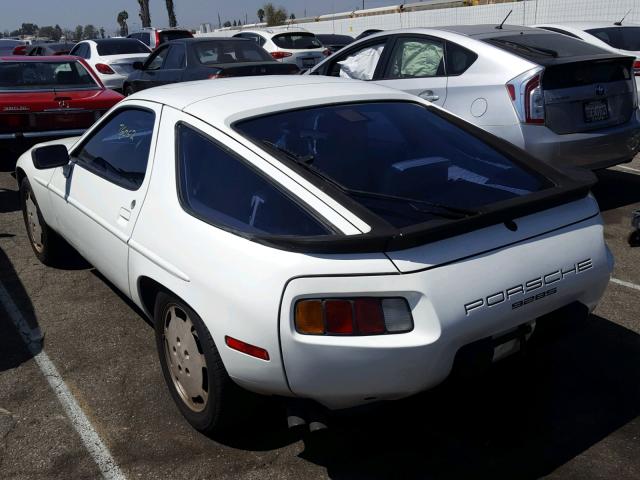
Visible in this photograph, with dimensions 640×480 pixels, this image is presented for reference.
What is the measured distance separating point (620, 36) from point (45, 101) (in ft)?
24.4

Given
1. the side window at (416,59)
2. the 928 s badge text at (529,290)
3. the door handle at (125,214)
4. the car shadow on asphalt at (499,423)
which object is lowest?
the car shadow on asphalt at (499,423)

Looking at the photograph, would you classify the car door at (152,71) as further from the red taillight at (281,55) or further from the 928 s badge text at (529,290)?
the 928 s badge text at (529,290)

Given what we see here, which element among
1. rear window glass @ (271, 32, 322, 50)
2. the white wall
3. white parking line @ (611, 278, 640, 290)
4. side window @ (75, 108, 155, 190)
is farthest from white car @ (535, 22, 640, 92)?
the white wall

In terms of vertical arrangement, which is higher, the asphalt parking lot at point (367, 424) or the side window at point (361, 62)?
the side window at point (361, 62)

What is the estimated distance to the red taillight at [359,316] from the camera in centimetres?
238

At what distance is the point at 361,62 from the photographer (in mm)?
7449

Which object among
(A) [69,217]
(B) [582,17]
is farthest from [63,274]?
(B) [582,17]

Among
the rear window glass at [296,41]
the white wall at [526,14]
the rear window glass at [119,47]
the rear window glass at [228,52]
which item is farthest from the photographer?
the white wall at [526,14]

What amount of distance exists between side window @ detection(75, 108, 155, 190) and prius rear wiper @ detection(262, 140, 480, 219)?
2.92ft

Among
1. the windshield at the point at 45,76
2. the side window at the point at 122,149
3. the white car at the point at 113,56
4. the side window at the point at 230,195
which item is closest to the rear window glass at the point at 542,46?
the side window at the point at 122,149

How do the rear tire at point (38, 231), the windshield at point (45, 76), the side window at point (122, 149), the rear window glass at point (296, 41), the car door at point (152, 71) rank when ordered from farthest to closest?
the rear window glass at point (296, 41) < the car door at point (152, 71) < the windshield at point (45, 76) < the rear tire at point (38, 231) < the side window at point (122, 149)

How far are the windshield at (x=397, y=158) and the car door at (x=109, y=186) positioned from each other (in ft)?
2.51

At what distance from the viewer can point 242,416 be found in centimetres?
288

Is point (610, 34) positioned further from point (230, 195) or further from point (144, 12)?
point (144, 12)
